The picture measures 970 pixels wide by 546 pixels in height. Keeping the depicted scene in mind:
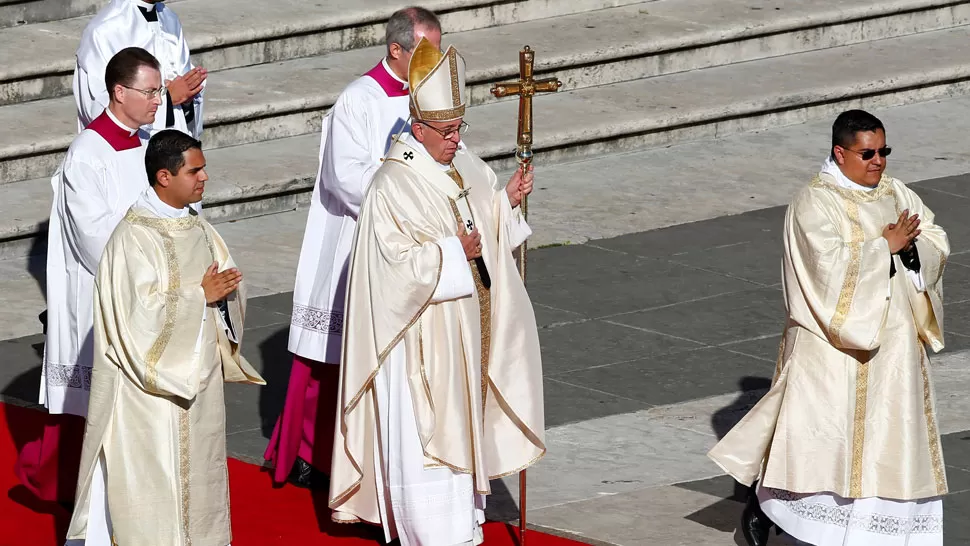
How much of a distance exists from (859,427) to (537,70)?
6826mm

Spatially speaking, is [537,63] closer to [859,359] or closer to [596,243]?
[596,243]

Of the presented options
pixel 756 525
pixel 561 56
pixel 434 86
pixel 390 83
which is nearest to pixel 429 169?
pixel 434 86

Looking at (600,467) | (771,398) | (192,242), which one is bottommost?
(600,467)

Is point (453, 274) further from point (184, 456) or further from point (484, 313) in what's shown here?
point (184, 456)

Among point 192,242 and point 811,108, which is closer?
point 192,242

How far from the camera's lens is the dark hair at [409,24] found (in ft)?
25.7

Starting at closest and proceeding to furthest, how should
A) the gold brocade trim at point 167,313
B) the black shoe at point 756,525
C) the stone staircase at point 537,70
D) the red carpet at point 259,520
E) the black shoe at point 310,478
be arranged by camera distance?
the gold brocade trim at point 167,313 → the black shoe at point 756,525 → the red carpet at point 259,520 → the black shoe at point 310,478 → the stone staircase at point 537,70

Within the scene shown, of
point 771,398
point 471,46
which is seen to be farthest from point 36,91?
point 771,398

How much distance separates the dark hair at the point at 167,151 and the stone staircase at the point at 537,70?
14.9 feet

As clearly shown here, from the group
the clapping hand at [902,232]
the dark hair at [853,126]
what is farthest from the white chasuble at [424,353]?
the clapping hand at [902,232]

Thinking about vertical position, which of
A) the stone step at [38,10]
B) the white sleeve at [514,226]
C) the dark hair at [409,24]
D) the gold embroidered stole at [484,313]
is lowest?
the gold embroidered stole at [484,313]

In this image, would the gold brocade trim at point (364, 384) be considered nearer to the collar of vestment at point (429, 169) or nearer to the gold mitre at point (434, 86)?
the collar of vestment at point (429, 169)

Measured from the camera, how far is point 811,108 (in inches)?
547

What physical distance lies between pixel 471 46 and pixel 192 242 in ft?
24.6
